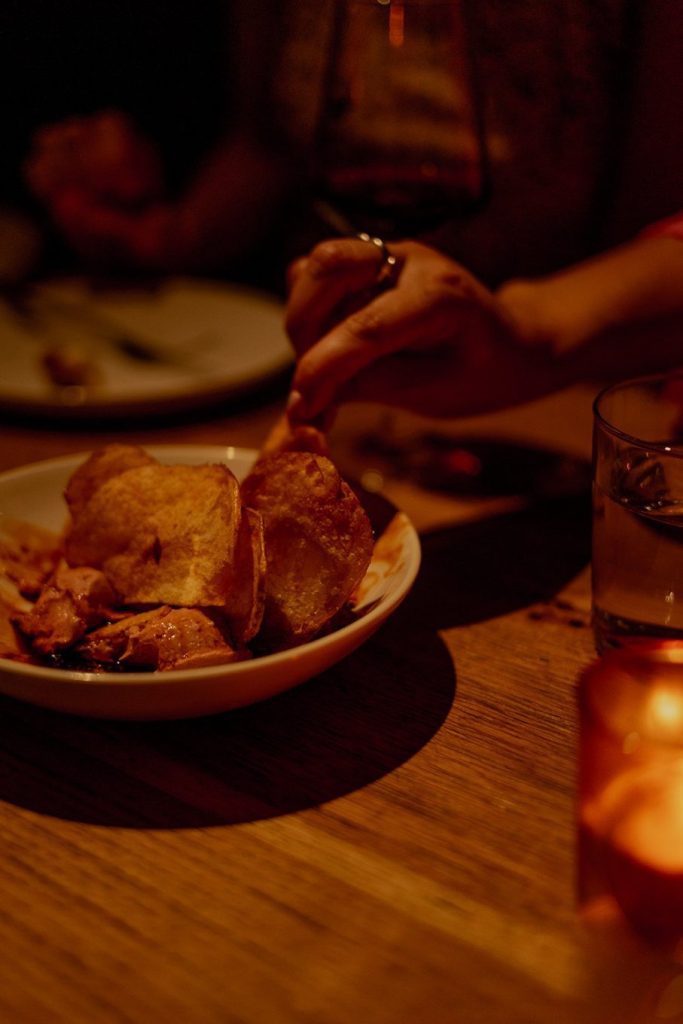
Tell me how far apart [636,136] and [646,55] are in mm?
146

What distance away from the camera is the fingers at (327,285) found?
98 centimetres

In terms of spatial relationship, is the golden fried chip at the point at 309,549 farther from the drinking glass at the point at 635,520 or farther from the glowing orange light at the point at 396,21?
the glowing orange light at the point at 396,21

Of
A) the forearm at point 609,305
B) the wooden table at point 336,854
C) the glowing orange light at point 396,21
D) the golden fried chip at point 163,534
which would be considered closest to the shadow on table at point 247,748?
the wooden table at point 336,854

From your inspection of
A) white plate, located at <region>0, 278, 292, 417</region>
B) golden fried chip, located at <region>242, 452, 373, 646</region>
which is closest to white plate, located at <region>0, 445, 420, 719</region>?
golden fried chip, located at <region>242, 452, 373, 646</region>

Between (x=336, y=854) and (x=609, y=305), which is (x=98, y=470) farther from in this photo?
(x=609, y=305)

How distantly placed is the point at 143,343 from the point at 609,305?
77 cm

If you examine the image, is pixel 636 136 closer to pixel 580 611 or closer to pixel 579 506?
pixel 579 506

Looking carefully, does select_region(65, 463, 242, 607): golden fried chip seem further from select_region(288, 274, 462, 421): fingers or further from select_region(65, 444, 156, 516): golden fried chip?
select_region(288, 274, 462, 421): fingers

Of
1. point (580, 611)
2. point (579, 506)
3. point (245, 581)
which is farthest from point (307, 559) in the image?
point (579, 506)

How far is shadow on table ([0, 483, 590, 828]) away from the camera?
730mm

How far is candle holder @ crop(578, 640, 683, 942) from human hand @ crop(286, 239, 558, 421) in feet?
1.52

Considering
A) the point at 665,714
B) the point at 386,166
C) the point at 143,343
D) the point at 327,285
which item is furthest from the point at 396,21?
the point at 665,714

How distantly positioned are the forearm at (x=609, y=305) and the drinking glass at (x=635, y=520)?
0.33 metres

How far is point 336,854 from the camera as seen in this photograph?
2.23ft
